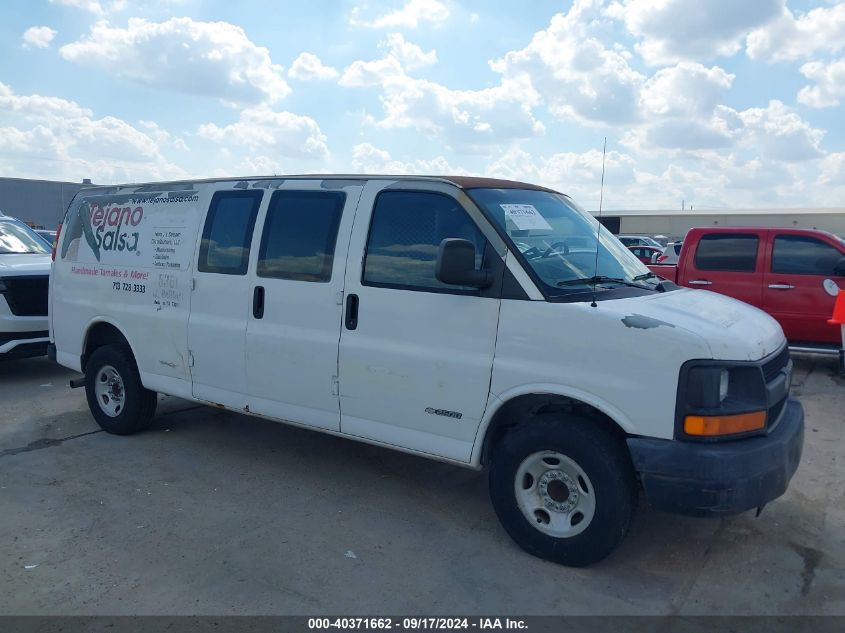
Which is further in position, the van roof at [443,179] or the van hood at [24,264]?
the van hood at [24,264]

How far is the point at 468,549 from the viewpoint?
14.1ft

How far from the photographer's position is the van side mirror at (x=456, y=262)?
397cm

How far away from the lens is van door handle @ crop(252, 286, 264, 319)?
5207mm

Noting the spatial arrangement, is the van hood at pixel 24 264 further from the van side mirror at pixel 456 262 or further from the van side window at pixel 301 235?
the van side mirror at pixel 456 262

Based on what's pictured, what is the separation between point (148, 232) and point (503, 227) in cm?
335

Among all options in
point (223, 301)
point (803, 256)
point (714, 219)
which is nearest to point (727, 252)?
point (803, 256)

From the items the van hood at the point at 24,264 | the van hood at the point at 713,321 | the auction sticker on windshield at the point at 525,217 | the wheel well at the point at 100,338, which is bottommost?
the wheel well at the point at 100,338

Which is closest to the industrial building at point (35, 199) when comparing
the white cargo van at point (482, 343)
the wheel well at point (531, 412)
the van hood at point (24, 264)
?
the van hood at point (24, 264)

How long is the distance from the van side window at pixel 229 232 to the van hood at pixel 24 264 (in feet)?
13.8

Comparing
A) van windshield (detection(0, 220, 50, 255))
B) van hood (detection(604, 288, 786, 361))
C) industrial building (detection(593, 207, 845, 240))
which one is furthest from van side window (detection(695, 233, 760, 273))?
industrial building (detection(593, 207, 845, 240))

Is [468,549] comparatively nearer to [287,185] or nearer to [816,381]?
[287,185]

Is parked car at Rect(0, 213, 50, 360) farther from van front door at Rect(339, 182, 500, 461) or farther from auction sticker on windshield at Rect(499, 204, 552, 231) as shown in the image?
auction sticker on windshield at Rect(499, 204, 552, 231)

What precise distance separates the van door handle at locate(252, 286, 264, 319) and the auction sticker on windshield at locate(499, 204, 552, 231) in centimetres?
189

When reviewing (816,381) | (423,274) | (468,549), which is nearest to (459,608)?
(468,549)
